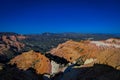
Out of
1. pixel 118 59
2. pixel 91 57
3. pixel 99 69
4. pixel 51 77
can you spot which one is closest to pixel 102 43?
pixel 91 57

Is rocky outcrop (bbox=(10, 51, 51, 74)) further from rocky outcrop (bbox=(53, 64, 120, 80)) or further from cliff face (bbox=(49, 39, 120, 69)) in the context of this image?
rocky outcrop (bbox=(53, 64, 120, 80))

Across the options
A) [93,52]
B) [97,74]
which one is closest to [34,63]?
[93,52]

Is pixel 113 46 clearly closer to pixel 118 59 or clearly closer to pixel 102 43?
→ pixel 102 43

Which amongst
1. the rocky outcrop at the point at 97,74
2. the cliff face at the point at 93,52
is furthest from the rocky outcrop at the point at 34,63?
the rocky outcrop at the point at 97,74

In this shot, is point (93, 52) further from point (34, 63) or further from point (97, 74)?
point (97, 74)

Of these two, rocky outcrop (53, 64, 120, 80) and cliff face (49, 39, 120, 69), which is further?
cliff face (49, 39, 120, 69)

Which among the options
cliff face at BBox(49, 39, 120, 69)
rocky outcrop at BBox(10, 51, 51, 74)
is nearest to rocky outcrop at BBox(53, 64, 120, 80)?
cliff face at BBox(49, 39, 120, 69)

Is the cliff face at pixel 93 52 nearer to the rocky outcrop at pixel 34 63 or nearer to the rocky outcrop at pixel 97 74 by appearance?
the rocky outcrop at pixel 97 74

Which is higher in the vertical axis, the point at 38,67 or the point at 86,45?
the point at 86,45
